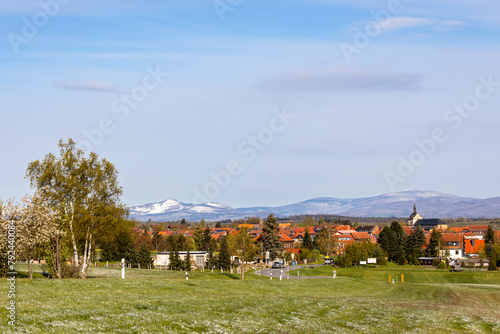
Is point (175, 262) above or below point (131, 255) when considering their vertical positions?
below

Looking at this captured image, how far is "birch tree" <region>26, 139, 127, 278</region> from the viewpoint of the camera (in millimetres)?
49719

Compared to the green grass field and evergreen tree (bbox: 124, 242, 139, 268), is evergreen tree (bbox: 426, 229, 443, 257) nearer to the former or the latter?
evergreen tree (bbox: 124, 242, 139, 268)

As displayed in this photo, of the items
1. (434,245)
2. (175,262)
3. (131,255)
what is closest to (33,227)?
(175,262)

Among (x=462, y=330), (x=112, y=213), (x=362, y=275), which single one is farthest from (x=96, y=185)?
(x=362, y=275)

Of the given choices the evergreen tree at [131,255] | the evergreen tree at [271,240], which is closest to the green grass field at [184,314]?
the evergreen tree at [131,255]

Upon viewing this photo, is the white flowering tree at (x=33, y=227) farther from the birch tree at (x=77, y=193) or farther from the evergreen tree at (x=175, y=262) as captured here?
the evergreen tree at (x=175, y=262)

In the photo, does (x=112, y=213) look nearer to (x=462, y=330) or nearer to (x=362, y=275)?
(x=462, y=330)

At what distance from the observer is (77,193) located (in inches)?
2004

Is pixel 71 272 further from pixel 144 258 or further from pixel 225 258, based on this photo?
pixel 225 258

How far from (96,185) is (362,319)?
112ft

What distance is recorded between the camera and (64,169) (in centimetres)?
5091

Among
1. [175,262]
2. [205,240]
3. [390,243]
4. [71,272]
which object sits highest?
[71,272]

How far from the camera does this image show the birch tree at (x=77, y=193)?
49719 mm

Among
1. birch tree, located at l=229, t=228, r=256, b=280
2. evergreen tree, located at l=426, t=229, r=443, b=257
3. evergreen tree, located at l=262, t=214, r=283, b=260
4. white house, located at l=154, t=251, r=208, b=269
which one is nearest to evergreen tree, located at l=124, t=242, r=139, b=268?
white house, located at l=154, t=251, r=208, b=269
